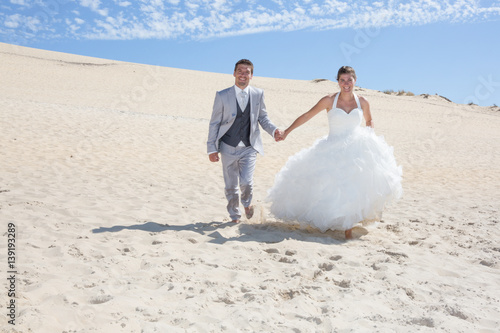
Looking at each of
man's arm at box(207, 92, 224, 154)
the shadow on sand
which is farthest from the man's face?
the shadow on sand

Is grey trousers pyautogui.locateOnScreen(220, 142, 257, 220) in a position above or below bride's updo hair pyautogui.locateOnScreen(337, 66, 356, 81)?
below

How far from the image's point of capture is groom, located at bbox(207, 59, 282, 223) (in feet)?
18.0

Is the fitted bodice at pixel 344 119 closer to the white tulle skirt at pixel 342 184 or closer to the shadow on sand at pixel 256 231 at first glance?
the white tulle skirt at pixel 342 184

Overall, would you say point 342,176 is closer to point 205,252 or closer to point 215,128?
point 215,128

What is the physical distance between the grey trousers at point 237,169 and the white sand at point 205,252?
0.43m

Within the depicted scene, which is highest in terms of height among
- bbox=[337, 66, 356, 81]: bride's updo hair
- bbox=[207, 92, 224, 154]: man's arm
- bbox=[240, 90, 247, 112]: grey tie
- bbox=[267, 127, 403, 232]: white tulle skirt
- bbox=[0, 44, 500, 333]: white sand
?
bbox=[337, 66, 356, 81]: bride's updo hair

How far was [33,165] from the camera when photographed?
29.4 feet

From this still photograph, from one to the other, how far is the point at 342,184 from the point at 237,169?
1463 millimetres

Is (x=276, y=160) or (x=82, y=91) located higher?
(x=82, y=91)

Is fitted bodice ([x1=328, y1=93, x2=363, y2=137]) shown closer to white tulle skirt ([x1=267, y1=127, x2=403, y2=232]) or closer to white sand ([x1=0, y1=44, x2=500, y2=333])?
white tulle skirt ([x1=267, y1=127, x2=403, y2=232])

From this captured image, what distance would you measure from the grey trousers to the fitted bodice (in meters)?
1.11

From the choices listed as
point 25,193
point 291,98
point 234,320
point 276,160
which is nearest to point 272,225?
point 234,320

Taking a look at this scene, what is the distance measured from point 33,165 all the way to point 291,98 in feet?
80.0

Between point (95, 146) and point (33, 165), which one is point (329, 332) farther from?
point (95, 146)
